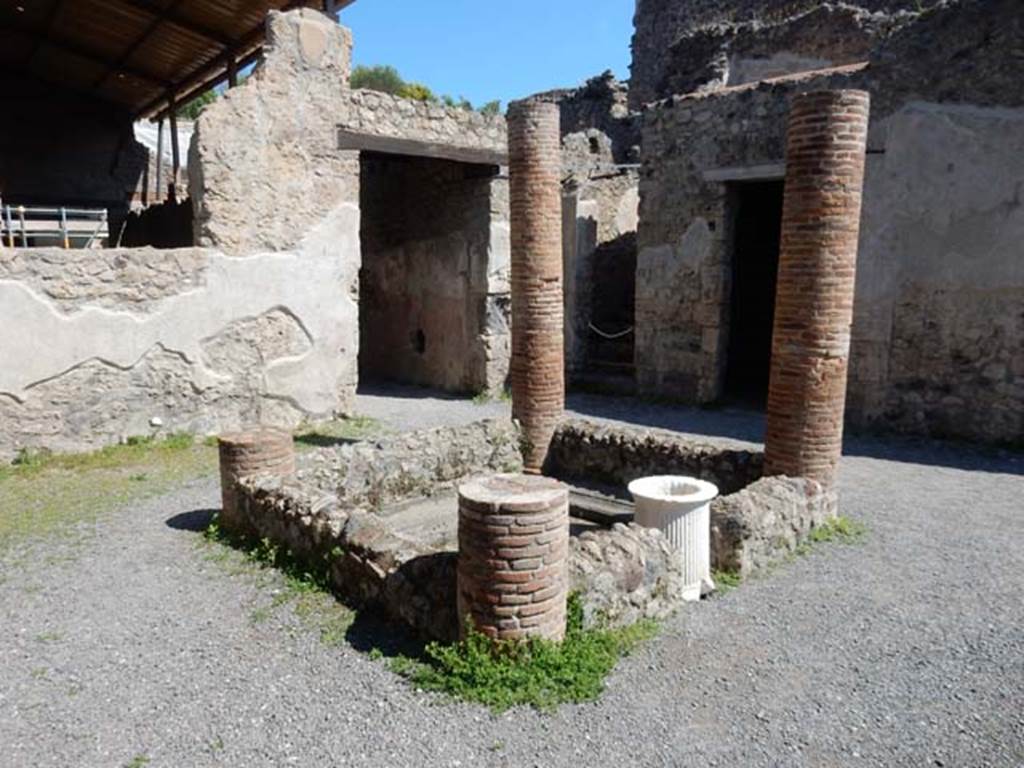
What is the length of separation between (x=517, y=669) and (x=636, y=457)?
12.3ft

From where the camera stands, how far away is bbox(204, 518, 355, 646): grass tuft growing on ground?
449cm

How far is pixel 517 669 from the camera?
12.5ft

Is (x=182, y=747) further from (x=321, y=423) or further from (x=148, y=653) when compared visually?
(x=321, y=423)

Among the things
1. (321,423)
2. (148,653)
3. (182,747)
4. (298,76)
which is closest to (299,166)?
(298,76)

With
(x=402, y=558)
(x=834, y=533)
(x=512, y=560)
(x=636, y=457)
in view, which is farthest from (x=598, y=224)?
(x=512, y=560)

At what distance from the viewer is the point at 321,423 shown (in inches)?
394

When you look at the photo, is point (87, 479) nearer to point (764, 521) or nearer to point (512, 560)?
point (512, 560)

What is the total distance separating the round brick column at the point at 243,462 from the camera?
591 centimetres

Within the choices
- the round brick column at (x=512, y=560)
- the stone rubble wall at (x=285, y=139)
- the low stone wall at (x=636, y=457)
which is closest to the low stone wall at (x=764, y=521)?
the low stone wall at (x=636, y=457)

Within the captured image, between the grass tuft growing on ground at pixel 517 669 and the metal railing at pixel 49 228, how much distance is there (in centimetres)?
695

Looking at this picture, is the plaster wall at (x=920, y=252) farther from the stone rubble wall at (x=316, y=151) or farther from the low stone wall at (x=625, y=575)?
the low stone wall at (x=625, y=575)

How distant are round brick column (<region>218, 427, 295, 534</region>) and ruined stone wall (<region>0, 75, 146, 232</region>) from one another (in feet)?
42.6

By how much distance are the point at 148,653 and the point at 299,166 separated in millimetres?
6773

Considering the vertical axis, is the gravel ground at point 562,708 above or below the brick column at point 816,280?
below
